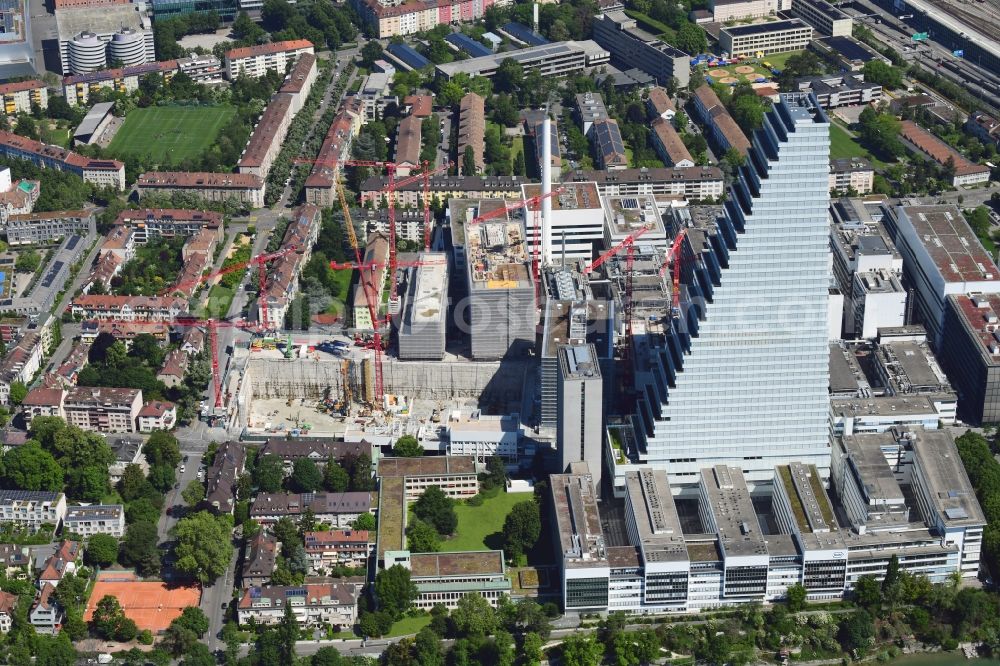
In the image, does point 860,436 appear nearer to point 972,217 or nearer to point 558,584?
point 558,584

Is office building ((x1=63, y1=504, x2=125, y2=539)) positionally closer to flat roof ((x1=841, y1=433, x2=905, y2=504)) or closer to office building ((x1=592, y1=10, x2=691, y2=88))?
flat roof ((x1=841, y1=433, x2=905, y2=504))

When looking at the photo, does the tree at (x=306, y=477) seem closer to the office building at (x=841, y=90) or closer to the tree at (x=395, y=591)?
the tree at (x=395, y=591)

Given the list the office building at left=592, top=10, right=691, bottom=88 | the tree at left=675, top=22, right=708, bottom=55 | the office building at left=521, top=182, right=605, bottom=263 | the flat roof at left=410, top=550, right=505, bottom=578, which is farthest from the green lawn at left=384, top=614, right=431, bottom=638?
the tree at left=675, top=22, right=708, bottom=55

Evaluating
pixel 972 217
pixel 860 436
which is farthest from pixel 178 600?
pixel 972 217

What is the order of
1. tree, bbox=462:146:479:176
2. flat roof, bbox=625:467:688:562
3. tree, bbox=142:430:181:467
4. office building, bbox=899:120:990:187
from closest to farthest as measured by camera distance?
flat roof, bbox=625:467:688:562 → tree, bbox=142:430:181:467 → office building, bbox=899:120:990:187 → tree, bbox=462:146:479:176

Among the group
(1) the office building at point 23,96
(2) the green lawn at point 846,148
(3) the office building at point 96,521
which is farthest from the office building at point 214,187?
(2) the green lawn at point 846,148
